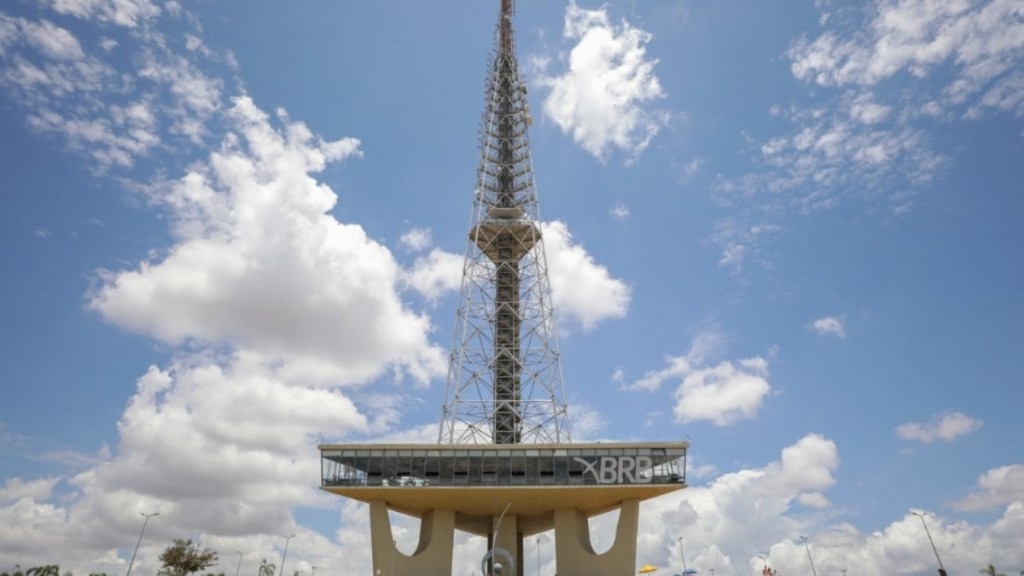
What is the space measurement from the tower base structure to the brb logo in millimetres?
97

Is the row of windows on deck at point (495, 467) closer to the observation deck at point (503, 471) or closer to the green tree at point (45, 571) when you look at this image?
the observation deck at point (503, 471)

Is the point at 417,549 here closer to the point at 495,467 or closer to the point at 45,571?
the point at 495,467

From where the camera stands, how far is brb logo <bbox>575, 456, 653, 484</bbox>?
222ft

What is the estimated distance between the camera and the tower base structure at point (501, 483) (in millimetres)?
67562

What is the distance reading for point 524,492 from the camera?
68062 mm

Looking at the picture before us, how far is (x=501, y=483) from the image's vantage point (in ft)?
221

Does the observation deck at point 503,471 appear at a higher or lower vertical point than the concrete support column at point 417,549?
higher

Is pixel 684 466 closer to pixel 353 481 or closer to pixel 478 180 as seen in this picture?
pixel 353 481

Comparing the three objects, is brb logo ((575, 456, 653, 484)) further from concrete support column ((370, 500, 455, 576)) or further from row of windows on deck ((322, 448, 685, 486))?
concrete support column ((370, 500, 455, 576))

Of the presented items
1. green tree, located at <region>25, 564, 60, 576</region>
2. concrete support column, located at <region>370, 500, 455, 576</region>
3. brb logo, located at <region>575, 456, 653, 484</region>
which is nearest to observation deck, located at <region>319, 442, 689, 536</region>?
brb logo, located at <region>575, 456, 653, 484</region>

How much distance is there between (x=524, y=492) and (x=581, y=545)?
28.7ft

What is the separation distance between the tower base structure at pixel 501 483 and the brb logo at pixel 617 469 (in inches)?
3.8

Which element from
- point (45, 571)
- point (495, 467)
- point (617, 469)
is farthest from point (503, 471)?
point (45, 571)

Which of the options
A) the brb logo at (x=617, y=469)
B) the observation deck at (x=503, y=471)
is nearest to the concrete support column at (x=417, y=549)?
the observation deck at (x=503, y=471)
